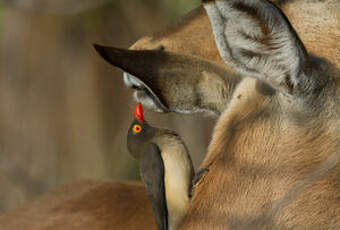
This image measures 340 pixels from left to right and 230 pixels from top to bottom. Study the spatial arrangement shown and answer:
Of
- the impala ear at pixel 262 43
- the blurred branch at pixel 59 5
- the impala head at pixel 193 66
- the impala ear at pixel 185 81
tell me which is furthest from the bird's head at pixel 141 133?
the blurred branch at pixel 59 5

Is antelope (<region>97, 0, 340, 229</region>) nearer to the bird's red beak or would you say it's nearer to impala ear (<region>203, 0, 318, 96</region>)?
impala ear (<region>203, 0, 318, 96</region>)

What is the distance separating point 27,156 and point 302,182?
21.9 ft

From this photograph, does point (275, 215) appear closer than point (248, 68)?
No

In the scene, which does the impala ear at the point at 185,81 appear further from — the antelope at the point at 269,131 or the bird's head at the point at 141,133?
the bird's head at the point at 141,133

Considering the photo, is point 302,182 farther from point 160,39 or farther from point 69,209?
point 69,209

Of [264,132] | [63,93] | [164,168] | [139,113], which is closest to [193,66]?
[264,132]

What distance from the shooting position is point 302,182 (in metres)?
2.03

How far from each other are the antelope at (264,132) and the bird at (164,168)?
32.2 inches

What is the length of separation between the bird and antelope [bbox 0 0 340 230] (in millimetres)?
818

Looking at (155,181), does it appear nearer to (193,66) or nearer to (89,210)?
(89,210)

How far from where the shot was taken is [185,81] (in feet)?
8.17

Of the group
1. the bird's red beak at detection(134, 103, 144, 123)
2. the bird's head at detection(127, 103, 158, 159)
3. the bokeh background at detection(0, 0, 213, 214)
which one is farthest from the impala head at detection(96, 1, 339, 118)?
the bokeh background at detection(0, 0, 213, 214)

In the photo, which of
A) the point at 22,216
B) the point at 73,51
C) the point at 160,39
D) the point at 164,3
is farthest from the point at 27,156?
the point at 160,39

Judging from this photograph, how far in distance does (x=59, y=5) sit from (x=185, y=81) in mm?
5654
